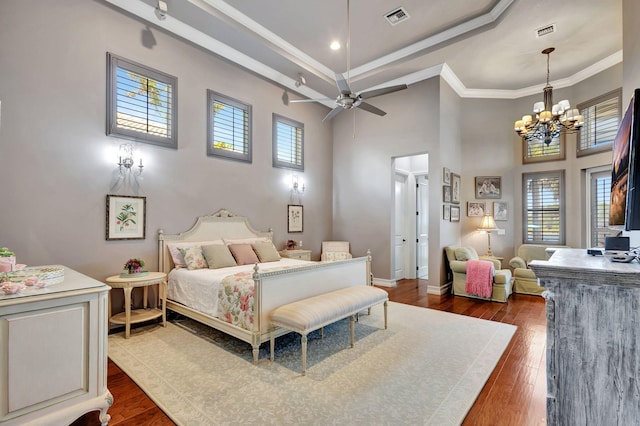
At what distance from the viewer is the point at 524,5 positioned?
3957 mm

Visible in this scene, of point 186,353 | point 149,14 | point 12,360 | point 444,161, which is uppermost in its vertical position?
point 149,14

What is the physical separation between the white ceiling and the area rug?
4265mm

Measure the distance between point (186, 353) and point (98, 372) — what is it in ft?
3.76

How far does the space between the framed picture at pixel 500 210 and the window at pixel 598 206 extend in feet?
4.62

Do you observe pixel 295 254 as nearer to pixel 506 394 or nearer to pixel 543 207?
pixel 506 394

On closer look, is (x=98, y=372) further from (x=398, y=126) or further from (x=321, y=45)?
(x=398, y=126)

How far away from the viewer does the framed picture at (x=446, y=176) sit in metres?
5.80

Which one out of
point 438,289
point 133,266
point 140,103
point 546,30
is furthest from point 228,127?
point 546,30

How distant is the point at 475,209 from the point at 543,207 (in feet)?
4.22

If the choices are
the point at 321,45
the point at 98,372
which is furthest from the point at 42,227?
the point at 321,45

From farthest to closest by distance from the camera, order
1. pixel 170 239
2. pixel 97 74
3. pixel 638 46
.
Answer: pixel 170 239, pixel 97 74, pixel 638 46

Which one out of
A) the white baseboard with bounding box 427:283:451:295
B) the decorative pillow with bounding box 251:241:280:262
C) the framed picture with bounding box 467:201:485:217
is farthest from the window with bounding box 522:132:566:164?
the decorative pillow with bounding box 251:241:280:262

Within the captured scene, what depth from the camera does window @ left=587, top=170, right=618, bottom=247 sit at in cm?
558

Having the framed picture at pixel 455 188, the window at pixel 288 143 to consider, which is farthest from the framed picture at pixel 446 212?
the window at pixel 288 143
